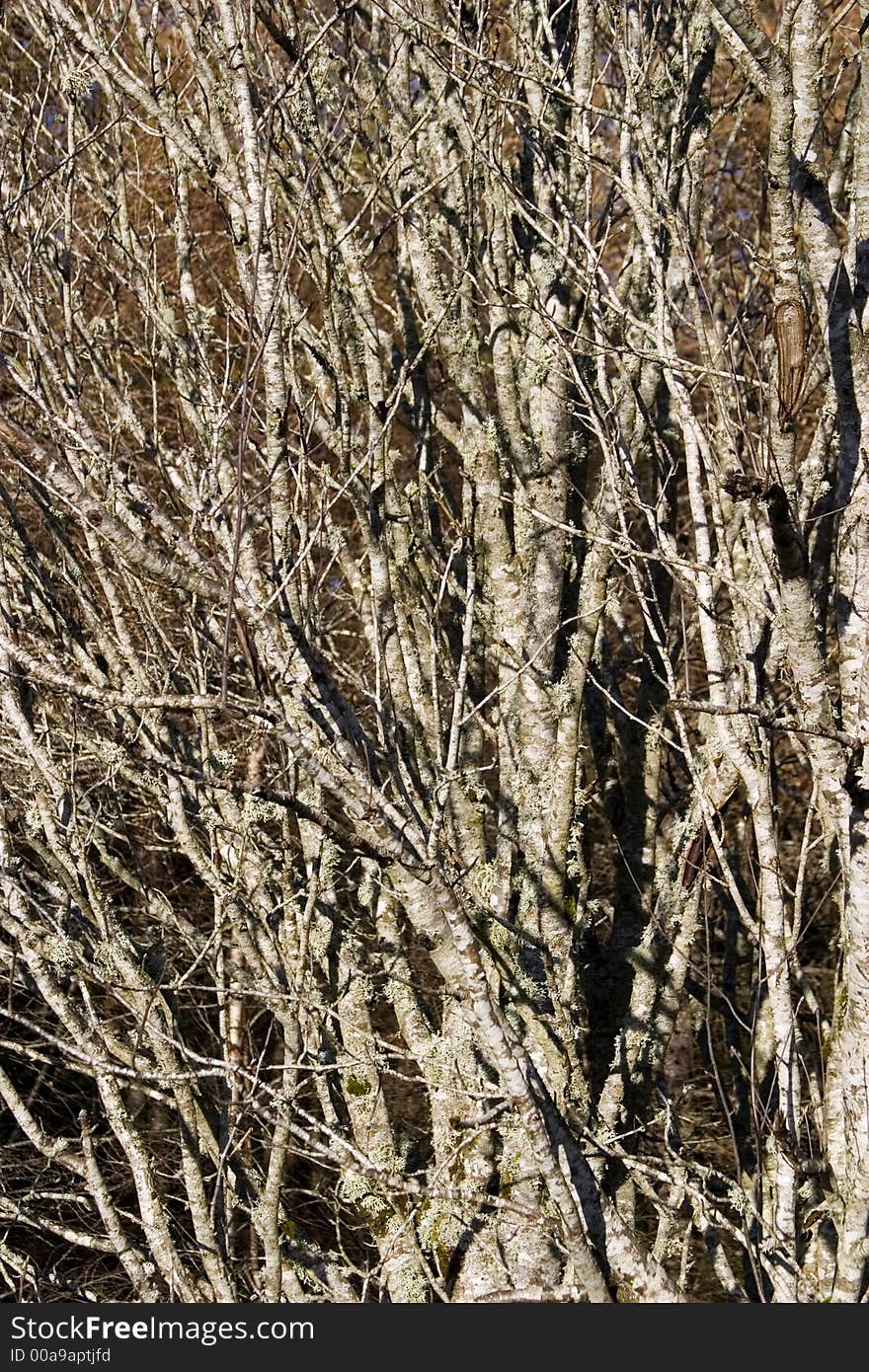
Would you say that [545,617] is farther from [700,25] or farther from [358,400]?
[700,25]

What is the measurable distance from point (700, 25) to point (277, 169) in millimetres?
1384

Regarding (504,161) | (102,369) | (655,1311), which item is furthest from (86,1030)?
(504,161)

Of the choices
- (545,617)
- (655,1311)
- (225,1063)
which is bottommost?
(655,1311)

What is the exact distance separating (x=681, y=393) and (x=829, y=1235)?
2.27 metres

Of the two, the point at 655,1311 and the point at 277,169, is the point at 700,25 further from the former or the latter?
the point at 655,1311

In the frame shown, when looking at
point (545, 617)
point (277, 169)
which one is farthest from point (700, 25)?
point (545, 617)

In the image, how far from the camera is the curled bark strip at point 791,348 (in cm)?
207

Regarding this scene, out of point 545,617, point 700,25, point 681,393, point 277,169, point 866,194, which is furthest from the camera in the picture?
point 545,617

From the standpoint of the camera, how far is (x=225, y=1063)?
3.15 meters

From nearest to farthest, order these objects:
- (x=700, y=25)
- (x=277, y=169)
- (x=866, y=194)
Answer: (x=866, y=194)
(x=277, y=169)
(x=700, y=25)

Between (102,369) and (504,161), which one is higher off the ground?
(504,161)

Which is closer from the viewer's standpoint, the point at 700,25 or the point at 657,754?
the point at 700,25

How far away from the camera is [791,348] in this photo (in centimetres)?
208

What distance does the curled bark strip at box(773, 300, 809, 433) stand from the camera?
2.07m
